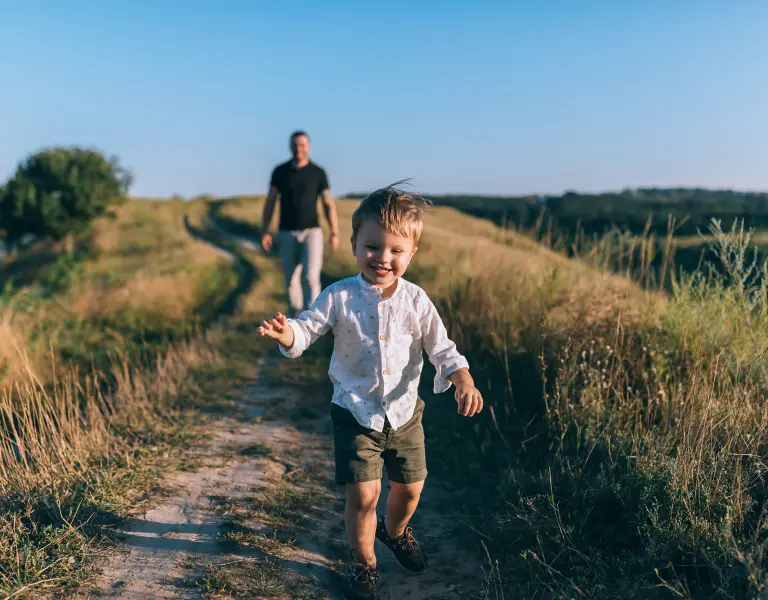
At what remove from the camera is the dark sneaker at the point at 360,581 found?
326 cm

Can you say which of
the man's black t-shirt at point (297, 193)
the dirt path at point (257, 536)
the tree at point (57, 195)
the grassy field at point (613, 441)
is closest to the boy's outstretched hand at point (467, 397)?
the grassy field at point (613, 441)

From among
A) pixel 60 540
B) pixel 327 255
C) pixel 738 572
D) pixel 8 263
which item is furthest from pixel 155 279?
pixel 8 263

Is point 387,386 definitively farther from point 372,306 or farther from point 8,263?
point 8,263

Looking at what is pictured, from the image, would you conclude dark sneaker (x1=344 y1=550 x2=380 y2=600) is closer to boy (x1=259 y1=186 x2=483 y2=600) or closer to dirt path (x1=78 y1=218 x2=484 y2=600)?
boy (x1=259 y1=186 x2=483 y2=600)

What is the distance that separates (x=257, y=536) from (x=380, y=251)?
1.78m

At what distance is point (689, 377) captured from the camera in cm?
475

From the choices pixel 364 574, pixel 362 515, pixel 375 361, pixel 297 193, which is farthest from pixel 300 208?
pixel 364 574

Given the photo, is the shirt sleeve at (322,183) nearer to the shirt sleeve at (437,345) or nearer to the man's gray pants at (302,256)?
the man's gray pants at (302,256)

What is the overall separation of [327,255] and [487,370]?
35.1 feet

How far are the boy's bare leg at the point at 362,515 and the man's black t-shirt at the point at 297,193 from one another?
16.5 ft

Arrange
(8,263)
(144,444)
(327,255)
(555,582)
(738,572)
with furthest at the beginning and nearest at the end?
(8,263), (327,255), (144,444), (555,582), (738,572)

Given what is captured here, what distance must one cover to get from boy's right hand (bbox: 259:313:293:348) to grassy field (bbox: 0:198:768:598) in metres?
1.45

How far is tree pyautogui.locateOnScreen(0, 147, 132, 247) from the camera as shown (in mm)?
45750

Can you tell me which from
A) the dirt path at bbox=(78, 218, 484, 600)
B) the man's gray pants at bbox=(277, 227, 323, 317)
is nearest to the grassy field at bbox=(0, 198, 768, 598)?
the dirt path at bbox=(78, 218, 484, 600)
